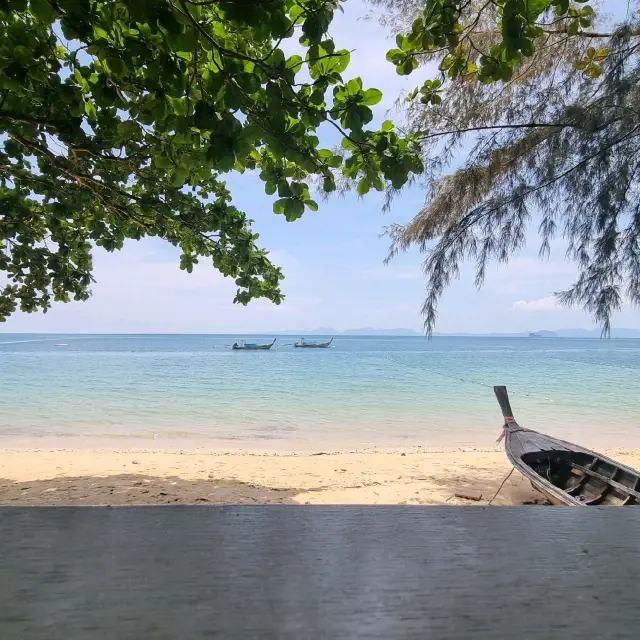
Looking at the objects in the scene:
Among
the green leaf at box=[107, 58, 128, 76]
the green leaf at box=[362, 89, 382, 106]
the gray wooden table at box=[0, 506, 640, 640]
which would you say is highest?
the green leaf at box=[107, 58, 128, 76]

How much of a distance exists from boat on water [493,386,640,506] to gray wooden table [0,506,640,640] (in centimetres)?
354

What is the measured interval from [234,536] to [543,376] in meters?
25.8

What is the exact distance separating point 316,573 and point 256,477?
558cm

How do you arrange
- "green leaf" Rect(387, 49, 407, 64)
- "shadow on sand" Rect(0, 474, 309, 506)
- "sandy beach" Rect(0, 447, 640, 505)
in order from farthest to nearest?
1. "sandy beach" Rect(0, 447, 640, 505)
2. "shadow on sand" Rect(0, 474, 309, 506)
3. "green leaf" Rect(387, 49, 407, 64)

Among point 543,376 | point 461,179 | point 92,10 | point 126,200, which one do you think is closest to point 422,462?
point 461,179

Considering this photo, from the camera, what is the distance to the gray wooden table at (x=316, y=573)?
0.33 metres

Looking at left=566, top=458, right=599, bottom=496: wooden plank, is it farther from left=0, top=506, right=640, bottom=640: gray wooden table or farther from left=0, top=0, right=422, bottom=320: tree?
left=0, top=506, right=640, bottom=640: gray wooden table

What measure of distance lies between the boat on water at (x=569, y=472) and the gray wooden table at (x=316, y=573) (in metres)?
3.54

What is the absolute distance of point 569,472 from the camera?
14.7 feet

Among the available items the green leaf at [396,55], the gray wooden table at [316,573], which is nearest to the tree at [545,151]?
the green leaf at [396,55]

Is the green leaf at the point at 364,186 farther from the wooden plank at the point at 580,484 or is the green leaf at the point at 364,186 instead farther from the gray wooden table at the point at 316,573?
the wooden plank at the point at 580,484

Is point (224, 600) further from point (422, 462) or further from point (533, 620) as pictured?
point (422, 462)

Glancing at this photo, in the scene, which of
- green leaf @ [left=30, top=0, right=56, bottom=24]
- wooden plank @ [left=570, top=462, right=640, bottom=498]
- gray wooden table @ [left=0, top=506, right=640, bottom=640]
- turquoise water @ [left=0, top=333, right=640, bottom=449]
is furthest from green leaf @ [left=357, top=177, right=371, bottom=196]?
turquoise water @ [left=0, top=333, right=640, bottom=449]

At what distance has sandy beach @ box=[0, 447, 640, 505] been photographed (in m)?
4.52
